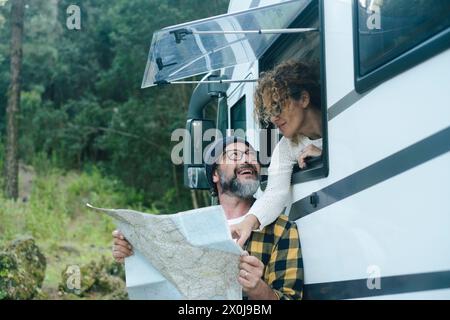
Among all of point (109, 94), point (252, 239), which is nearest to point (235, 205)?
point (252, 239)

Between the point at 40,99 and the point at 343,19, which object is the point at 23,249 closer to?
the point at 40,99

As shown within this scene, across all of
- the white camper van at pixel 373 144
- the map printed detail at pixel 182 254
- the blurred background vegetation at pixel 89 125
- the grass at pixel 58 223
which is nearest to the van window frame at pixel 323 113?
the white camper van at pixel 373 144

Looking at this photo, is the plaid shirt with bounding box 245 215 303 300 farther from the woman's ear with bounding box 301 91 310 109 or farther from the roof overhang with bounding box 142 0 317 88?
the roof overhang with bounding box 142 0 317 88

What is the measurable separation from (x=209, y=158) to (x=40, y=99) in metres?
7.15

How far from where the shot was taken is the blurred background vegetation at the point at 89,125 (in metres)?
4.85

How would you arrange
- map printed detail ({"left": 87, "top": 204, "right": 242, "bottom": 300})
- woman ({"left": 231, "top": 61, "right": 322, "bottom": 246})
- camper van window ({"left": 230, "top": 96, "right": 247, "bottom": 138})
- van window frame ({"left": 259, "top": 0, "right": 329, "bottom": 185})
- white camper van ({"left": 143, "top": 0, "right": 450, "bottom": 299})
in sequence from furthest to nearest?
camper van window ({"left": 230, "top": 96, "right": 247, "bottom": 138}), woman ({"left": 231, "top": 61, "right": 322, "bottom": 246}), van window frame ({"left": 259, "top": 0, "right": 329, "bottom": 185}), map printed detail ({"left": 87, "top": 204, "right": 242, "bottom": 300}), white camper van ({"left": 143, "top": 0, "right": 450, "bottom": 299})

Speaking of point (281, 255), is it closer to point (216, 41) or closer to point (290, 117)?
point (290, 117)

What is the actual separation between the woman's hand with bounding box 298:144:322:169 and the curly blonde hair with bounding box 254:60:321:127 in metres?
0.19

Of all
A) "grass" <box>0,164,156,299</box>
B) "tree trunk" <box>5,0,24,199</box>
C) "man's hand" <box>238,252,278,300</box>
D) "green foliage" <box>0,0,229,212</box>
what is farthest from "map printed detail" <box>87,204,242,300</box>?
"grass" <box>0,164,156,299</box>

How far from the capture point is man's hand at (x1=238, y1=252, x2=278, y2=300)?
6.39 ft

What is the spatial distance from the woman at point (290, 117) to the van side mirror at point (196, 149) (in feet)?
3.78

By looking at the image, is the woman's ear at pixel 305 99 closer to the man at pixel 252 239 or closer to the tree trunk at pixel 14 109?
the man at pixel 252 239

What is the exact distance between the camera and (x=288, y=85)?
2.51 meters

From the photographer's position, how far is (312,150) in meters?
2.32
